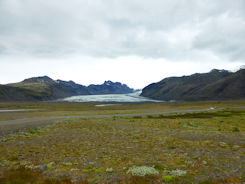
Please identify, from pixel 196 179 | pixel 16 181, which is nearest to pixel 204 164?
pixel 196 179

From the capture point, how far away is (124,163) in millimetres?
12359

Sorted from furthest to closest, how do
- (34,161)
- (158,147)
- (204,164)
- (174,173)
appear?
(158,147), (34,161), (204,164), (174,173)

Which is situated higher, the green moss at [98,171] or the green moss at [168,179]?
the green moss at [168,179]

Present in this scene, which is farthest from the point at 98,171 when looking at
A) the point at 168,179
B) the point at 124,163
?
the point at 168,179

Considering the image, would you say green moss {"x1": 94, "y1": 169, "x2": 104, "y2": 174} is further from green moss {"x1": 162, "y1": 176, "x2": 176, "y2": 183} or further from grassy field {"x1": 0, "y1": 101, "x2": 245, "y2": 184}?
green moss {"x1": 162, "y1": 176, "x2": 176, "y2": 183}

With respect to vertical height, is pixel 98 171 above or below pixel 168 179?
below

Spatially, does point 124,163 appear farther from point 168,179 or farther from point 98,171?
point 168,179

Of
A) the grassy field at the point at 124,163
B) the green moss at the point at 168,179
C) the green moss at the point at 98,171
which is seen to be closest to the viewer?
the green moss at the point at 168,179

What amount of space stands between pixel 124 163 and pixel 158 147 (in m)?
5.56

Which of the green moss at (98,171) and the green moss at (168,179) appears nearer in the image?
the green moss at (168,179)

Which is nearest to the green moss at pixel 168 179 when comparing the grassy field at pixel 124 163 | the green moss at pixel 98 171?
the grassy field at pixel 124 163

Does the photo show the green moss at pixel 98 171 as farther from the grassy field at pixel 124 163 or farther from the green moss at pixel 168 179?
the green moss at pixel 168 179

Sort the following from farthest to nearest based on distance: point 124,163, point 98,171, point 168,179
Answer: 1. point 124,163
2. point 98,171
3. point 168,179

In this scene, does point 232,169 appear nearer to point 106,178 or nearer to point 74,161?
point 106,178
